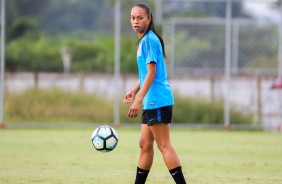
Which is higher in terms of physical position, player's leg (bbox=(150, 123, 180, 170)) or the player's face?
the player's face

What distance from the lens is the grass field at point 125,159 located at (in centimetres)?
1058

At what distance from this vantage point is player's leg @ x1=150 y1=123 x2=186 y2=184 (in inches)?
337

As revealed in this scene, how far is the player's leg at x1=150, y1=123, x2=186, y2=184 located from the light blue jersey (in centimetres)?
24

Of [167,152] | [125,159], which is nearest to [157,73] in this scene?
[167,152]

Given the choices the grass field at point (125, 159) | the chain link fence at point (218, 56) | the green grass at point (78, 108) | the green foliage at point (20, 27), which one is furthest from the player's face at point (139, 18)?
the green foliage at point (20, 27)

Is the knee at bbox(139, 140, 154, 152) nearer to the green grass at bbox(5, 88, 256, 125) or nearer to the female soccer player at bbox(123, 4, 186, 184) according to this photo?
the female soccer player at bbox(123, 4, 186, 184)

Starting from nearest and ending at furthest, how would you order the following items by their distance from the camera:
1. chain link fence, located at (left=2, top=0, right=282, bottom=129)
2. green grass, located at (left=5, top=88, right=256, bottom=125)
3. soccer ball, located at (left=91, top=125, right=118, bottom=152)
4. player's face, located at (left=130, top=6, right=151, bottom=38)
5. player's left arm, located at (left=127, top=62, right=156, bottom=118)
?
player's left arm, located at (left=127, top=62, right=156, bottom=118) → player's face, located at (left=130, top=6, right=151, bottom=38) → soccer ball, located at (left=91, top=125, right=118, bottom=152) → green grass, located at (left=5, top=88, right=256, bottom=125) → chain link fence, located at (left=2, top=0, right=282, bottom=129)

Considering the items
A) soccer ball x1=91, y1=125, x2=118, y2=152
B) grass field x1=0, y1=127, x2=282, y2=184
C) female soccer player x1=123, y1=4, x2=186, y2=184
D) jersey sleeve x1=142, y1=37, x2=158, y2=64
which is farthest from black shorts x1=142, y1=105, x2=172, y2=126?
grass field x1=0, y1=127, x2=282, y2=184

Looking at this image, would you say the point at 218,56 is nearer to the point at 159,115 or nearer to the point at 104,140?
the point at 104,140

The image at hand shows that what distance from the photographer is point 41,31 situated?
52.4m

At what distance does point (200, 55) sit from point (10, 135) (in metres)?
12.6

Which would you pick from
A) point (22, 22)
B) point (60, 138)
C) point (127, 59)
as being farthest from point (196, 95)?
point (22, 22)

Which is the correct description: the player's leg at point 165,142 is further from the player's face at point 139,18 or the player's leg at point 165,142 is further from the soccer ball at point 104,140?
the player's face at point 139,18

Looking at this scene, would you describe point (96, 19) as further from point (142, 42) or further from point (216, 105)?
point (142, 42)
